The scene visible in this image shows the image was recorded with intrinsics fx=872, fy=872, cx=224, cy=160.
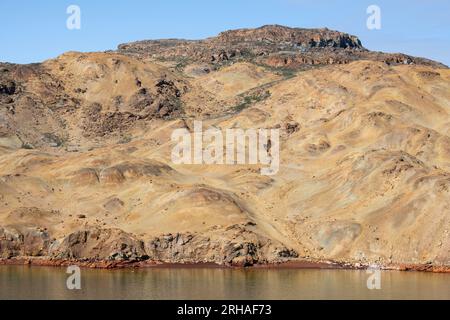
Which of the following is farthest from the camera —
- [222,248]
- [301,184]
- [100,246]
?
[301,184]

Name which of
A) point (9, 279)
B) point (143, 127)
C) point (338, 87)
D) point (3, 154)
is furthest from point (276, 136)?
point (9, 279)

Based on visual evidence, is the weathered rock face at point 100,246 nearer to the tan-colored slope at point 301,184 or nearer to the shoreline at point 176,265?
the shoreline at point 176,265

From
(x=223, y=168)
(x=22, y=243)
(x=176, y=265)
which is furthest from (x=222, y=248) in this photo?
(x=223, y=168)

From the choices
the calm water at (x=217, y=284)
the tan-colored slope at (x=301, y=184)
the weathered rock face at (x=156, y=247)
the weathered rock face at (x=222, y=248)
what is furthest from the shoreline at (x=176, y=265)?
the calm water at (x=217, y=284)

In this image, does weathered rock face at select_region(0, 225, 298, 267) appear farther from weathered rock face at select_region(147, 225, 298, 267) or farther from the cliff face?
the cliff face

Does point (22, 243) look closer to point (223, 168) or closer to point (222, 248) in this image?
point (222, 248)

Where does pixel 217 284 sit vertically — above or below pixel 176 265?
below

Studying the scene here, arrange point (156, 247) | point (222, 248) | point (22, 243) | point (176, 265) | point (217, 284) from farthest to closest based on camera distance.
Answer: point (22, 243)
point (156, 247)
point (222, 248)
point (176, 265)
point (217, 284)
